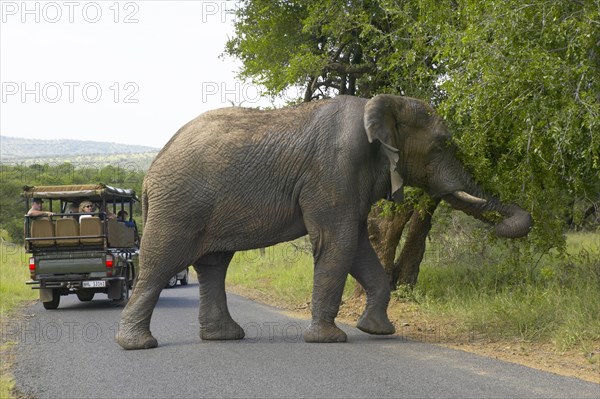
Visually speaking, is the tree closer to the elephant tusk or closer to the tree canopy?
A: the tree canopy

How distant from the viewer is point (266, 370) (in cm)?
862

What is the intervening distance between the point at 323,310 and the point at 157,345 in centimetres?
215


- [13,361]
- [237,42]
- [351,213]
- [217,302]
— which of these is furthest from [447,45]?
[237,42]

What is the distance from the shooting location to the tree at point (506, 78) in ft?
30.8

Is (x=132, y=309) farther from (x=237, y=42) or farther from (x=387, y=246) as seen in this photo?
(x=237, y=42)

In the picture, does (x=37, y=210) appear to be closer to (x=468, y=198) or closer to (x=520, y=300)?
(x=468, y=198)

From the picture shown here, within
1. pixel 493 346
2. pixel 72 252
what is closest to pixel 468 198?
pixel 493 346

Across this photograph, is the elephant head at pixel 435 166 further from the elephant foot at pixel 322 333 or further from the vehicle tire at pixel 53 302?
the vehicle tire at pixel 53 302

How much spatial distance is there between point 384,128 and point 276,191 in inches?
61.9

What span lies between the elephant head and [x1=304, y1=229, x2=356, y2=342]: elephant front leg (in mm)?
1000

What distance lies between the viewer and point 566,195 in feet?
45.8

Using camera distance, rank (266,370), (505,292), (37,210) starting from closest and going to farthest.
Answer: (266,370) → (505,292) → (37,210)

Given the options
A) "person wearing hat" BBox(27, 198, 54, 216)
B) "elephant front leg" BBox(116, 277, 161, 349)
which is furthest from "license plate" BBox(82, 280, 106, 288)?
"elephant front leg" BBox(116, 277, 161, 349)

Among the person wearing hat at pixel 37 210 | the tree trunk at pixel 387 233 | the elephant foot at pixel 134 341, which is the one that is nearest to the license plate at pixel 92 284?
the person wearing hat at pixel 37 210
